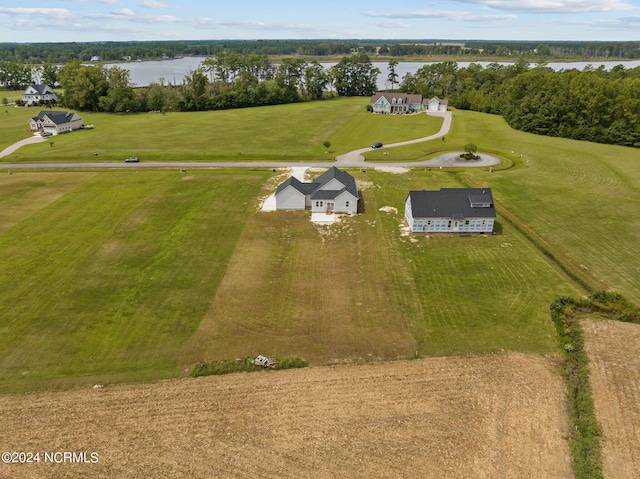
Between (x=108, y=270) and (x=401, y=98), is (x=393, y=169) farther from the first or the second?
(x=401, y=98)

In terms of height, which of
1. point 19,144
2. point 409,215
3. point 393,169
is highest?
point 393,169

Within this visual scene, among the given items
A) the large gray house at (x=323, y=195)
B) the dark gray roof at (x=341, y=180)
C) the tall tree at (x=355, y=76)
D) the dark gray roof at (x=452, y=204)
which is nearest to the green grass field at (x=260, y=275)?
the large gray house at (x=323, y=195)

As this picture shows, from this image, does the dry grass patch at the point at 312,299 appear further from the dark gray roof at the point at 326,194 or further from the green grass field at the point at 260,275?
the dark gray roof at the point at 326,194

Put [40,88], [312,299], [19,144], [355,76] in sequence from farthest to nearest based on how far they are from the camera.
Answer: [355,76], [40,88], [19,144], [312,299]

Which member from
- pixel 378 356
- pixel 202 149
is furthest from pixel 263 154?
pixel 378 356

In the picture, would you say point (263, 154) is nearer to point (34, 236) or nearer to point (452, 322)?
point (34, 236)

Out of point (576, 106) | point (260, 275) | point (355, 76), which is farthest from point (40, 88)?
point (576, 106)

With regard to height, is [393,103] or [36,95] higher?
[393,103]
